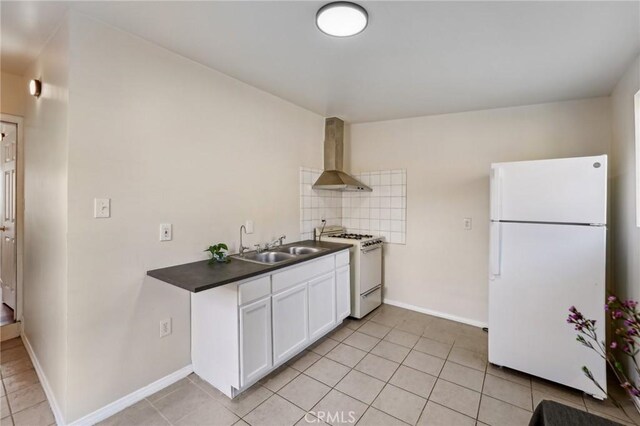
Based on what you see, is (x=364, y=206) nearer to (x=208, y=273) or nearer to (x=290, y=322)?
(x=290, y=322)

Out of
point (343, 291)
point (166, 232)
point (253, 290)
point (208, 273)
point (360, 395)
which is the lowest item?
point (360, 395)

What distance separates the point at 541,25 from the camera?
1680mm

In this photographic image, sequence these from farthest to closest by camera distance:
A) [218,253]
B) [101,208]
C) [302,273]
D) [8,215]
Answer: [8,215], [302,273], [218,253], [101,208]

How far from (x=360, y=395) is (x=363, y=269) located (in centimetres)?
139

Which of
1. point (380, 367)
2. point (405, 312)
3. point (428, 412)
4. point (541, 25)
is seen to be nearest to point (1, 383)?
point (380, 367)

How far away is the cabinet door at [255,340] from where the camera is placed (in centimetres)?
194

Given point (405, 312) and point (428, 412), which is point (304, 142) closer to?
point (405, 312)

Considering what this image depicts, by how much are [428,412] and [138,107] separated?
2.74 metres

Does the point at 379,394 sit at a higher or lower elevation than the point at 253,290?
lower

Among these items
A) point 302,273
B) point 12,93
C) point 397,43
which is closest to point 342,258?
point 302,273

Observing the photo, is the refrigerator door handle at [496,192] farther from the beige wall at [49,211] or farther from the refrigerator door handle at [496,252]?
the beige wall at [49,211]

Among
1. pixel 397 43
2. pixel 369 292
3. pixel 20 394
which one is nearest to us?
pixel 397 43

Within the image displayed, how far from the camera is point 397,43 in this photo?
189 centimetres

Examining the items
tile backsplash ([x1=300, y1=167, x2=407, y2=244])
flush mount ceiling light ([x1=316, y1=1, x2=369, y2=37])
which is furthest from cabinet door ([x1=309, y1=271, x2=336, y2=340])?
flush mount ceiling light ([x1=316, y1=1, x2=369, y2=37])
